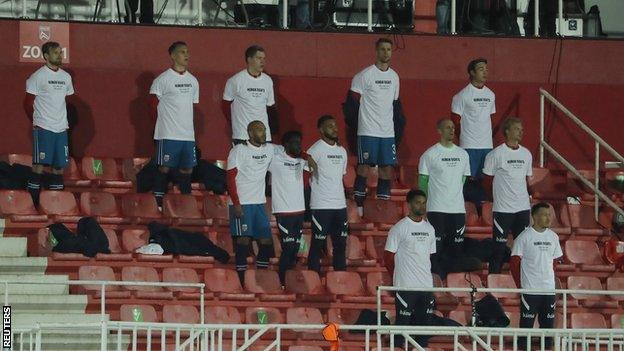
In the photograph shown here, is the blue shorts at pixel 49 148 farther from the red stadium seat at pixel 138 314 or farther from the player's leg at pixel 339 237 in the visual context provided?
the player's leg at pixel 339 237

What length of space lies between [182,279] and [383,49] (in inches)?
132

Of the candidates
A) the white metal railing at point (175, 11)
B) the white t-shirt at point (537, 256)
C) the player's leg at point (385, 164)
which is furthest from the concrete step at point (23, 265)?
the white t-shirt at point (537, 256)

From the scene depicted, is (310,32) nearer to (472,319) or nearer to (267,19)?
(267,19)

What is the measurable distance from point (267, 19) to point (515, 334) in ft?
24.5

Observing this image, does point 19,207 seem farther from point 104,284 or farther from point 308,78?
point 308,78

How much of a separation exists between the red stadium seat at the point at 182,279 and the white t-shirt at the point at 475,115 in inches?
141

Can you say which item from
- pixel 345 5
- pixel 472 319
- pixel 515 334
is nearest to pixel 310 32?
pixel 345 5

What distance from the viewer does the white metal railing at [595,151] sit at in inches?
861

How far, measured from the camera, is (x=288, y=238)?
66.1 ft

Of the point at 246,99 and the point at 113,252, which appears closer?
the point at 113,252

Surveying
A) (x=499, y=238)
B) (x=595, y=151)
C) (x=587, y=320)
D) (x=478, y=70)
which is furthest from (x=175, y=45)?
(x=595, y=151)

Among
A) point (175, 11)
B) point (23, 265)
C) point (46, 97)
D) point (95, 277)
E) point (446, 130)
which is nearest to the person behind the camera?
point (95, 277)

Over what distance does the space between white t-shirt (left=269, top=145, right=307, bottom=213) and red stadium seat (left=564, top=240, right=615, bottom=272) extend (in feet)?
9.69

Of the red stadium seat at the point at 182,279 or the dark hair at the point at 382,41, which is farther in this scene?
the dark hair at the point at 382,41
